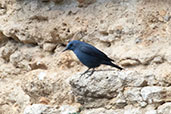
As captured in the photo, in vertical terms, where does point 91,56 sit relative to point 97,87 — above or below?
above

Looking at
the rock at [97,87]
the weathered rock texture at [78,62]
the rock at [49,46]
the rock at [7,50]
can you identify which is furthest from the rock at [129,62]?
the rock at [7,50]

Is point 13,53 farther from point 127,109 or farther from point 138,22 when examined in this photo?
point 127,109

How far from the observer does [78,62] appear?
517 centimetres

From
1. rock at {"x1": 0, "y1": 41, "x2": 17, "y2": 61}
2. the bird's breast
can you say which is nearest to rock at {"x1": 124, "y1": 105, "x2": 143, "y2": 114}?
the bird's breast

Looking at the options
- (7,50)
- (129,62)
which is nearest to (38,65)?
(7,50)

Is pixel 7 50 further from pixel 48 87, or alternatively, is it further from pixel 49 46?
pixel 48 87

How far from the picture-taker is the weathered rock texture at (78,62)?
402 centimetres

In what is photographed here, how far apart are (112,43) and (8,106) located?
73.2 inches

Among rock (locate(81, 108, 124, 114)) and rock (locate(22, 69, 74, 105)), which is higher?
rock (locate(81, 108, 124, 114))

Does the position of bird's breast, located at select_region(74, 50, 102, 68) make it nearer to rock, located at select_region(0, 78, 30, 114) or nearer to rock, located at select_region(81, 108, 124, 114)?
rock, located at select_region(81, 108, 124, 114)

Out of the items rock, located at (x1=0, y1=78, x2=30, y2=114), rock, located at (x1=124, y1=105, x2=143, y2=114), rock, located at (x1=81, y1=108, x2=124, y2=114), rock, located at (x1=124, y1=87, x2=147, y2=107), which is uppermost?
rock, located at (x1=124, y1=87, x2=147, y2=107)

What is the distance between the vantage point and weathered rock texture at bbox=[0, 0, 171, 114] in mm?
4016

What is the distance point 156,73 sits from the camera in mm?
4305

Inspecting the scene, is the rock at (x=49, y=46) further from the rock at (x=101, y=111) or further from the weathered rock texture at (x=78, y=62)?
the rock at (x=101, y=111)
